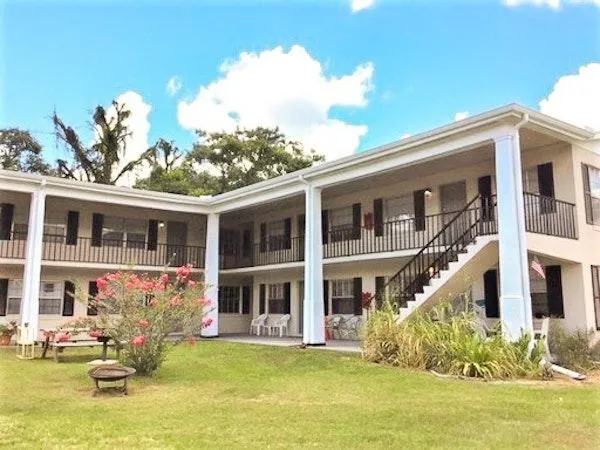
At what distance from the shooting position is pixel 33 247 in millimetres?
17000

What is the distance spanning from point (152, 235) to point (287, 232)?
17.7 feet

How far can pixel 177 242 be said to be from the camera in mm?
23047

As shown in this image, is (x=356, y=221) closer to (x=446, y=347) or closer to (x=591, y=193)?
(x=591, y=193)

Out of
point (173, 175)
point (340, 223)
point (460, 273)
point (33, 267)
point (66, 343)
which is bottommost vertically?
point (66, 343)

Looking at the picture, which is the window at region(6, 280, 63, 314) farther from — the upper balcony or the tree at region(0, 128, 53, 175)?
the tree at region(0, 128, 53, 175)

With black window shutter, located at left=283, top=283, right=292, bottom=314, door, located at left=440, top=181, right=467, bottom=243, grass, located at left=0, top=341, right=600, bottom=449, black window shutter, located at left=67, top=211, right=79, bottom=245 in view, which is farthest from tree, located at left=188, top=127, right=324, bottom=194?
grass, located at left=0, top=341, right=600, bottom=449

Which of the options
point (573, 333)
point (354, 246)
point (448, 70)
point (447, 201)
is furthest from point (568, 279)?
point (354, 246)

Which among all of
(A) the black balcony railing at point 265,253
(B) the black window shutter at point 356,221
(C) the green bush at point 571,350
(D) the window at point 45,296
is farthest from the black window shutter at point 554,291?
(D) the window at point 45,296

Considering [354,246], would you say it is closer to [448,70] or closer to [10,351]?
[448,70]

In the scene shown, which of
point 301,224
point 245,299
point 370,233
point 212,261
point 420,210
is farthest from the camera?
point 245,299

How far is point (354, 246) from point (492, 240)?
22.7 ft

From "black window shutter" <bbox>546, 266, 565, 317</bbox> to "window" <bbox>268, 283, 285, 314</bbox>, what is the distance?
35.8 ft

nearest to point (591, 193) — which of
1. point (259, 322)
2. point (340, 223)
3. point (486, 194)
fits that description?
point (486, 194)

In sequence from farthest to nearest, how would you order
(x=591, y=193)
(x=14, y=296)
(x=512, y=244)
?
(x=14, y=296) → (x=591, y=193) → (x=512, y=244)
